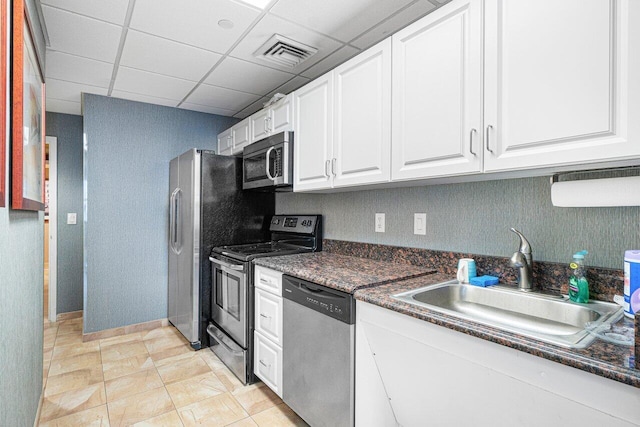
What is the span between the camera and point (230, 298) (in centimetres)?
251

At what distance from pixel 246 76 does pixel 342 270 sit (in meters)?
1.76

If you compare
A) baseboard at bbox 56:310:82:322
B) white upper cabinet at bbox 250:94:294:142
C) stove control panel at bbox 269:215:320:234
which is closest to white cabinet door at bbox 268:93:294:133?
white upper cabinet at bbox 250:94:294:142

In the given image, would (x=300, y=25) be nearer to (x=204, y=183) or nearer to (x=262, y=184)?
(x=262, y=184)

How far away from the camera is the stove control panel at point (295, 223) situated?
274 centimetres

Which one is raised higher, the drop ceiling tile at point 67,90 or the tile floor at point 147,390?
the drop ceiling tile at point 67,90

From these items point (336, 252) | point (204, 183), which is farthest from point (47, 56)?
point (336, 252)

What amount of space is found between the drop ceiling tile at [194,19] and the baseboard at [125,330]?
2649 millimetres

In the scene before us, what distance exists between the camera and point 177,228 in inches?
123

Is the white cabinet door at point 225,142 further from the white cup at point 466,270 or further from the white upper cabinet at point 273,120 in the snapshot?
the white cup at point 466,270

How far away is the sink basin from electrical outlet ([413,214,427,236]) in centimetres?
42

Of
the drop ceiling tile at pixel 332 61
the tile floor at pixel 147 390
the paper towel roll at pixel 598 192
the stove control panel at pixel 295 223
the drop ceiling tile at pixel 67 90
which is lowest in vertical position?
the tile floor at pixel 147 390

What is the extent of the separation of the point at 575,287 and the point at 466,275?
421 mm

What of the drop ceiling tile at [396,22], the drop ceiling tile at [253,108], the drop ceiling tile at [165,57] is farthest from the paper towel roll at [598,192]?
the drop ceiling tile at [253,108]

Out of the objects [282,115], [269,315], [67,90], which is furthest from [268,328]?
[67,90]
